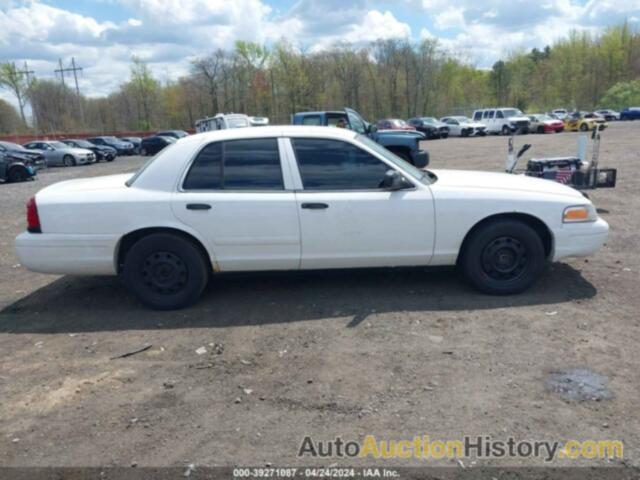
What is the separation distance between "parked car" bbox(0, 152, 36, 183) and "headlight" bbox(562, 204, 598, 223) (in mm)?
20129

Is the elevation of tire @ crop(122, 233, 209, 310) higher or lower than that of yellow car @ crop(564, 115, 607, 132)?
lower

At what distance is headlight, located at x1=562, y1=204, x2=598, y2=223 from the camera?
464cm

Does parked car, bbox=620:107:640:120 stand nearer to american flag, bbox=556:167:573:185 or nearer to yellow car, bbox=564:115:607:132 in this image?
yellow car, bbox=564:115:607:132

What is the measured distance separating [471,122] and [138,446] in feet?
137

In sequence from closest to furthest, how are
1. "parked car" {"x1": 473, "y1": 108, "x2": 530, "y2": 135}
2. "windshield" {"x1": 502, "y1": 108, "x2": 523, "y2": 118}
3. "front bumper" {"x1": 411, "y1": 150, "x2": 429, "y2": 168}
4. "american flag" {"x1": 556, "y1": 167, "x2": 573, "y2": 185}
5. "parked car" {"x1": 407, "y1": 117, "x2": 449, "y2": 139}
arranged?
"american flag" {"x1": 556, "y1": 167, "x2": 573, "y2": 185}
"front bumper" {"x1": 411, "y1": 150, "x2": 429, "y2": 168}
"parked car" {"x1": 473, "y1": 108, "x2": 530, "y2": 135}
"windshield" {"x1": 502, "y1": 108, "x2": 523, "y2": 118}
"parked car" {"x1": 407, "y1": 117, "x2": 449, "y2": 139}

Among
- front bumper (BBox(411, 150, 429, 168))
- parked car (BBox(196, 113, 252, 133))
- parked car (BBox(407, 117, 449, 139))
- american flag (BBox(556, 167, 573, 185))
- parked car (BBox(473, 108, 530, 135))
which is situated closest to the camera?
american flag (BBox(556, 167, 573, 185))

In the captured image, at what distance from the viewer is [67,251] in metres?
4.54

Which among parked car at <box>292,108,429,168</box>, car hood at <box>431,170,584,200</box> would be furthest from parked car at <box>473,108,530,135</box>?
car hood at <box>431,170,584,200</box>

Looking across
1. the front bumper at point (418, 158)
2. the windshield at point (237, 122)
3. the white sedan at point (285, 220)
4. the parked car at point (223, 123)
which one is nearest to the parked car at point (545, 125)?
the windshield at point (237, 122)

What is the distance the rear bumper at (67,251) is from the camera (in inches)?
178

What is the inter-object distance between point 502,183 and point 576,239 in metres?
0.86

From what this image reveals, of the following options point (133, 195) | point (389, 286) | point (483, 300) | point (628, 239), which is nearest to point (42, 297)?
point (133, 195)

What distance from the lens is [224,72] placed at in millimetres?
65688

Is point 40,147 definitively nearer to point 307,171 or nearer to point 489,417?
point 307,171
